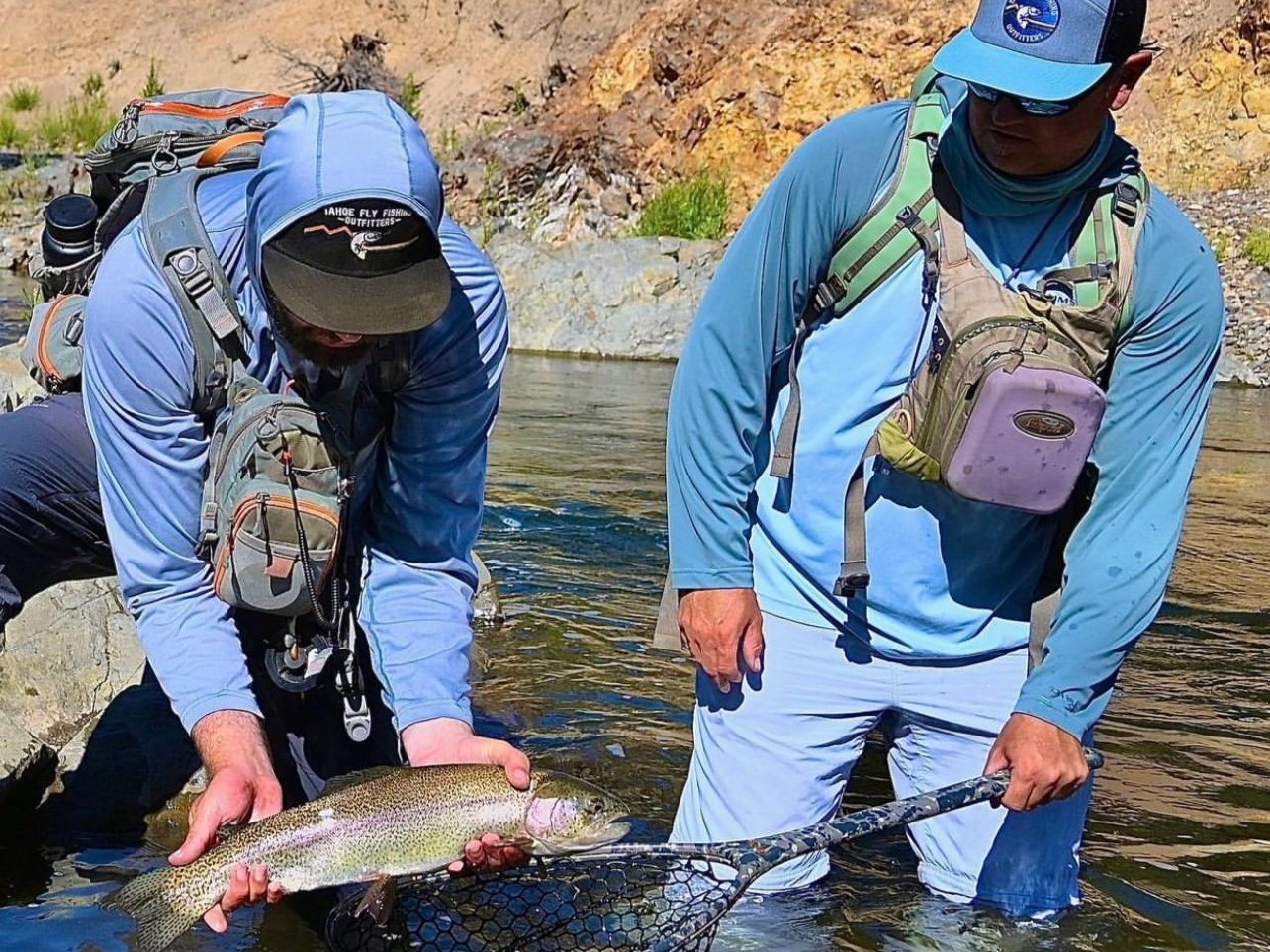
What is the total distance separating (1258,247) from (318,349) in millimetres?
19033

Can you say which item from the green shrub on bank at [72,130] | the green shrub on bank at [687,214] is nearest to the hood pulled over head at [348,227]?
the green shrub on bank at [687,214]

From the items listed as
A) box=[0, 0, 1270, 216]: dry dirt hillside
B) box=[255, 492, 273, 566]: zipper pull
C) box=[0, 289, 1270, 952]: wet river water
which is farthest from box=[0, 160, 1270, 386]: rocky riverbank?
box=[255, 492, 273, 566]: zipper pull

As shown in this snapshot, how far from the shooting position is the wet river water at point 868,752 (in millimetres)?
4031

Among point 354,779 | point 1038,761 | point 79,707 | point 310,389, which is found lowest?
point 79,707

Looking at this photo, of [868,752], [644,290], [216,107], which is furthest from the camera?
[644,290]

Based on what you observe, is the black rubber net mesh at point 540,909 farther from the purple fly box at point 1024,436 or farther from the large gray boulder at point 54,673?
the large gray boulder at point 54,673

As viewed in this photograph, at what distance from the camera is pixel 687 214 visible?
22.5 m

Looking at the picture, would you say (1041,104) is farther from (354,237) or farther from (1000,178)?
(354,237)

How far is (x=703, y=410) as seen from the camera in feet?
11.0

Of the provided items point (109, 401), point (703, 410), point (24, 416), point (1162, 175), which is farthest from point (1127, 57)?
point (1162, 175)

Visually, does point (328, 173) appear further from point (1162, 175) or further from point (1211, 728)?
point (1162, 175)

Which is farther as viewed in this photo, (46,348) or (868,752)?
(868,752)

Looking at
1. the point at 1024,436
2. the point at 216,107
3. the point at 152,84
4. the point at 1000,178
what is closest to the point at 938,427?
the point at 1024,436

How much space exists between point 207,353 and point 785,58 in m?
23.3
